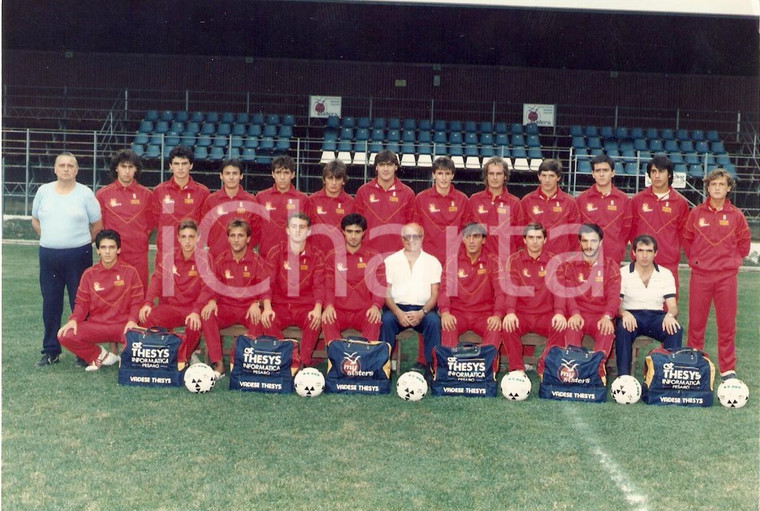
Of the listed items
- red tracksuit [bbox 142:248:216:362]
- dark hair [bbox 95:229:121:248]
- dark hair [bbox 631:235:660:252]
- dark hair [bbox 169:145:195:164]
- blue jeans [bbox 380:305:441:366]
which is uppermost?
dark hair [bbox 169:145:195:164]

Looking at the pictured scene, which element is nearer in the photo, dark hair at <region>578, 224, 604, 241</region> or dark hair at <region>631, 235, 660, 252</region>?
dark hair at <region>631, 235, 660, 252</region>

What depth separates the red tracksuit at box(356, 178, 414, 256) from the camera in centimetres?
705

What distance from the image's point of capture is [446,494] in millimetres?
3740

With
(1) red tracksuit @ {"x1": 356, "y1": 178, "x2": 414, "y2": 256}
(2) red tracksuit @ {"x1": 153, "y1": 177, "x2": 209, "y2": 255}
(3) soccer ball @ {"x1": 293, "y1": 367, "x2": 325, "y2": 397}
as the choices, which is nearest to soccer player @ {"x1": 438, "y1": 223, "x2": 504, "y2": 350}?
(1) red tracksuit @ {"x1": 356, "y1": 178, "x2": 414, "y2": 256}

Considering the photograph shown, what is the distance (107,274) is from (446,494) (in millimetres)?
3670

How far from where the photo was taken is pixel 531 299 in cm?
616

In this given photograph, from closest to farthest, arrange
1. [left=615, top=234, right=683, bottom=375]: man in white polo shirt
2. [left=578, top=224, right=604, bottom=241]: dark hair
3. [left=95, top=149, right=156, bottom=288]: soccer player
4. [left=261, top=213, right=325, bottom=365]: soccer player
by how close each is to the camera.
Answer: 1. [left=615, top=234, right=683, bottom=375]: man in white polo shirt
2. [left=578, top=224, right=604, bottom=241]: dark hair
3. [left=261, top=213, right=325, bottom=365]: soccer player
4. [left=95, top=149, right=156, bottom=288]: soccer player

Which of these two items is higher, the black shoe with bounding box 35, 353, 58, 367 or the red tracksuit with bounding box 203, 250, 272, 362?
the red tracksuit with bounding box 203, 250, 272, 362

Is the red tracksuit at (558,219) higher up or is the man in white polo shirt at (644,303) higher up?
the red tracksuit at (558,219)

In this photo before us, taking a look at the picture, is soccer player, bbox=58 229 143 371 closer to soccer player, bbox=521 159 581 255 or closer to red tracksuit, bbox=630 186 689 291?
soccer player, bbox=521 159 581 255

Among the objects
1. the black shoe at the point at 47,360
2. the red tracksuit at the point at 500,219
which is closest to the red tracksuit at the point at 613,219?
the red tracksuit at the point at 500,219

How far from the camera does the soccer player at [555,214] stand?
6.71 meters

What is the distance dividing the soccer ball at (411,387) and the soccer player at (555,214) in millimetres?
1978

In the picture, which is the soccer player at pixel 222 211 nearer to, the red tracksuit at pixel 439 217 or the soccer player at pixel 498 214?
the red tracksuit at pixel 439 217
